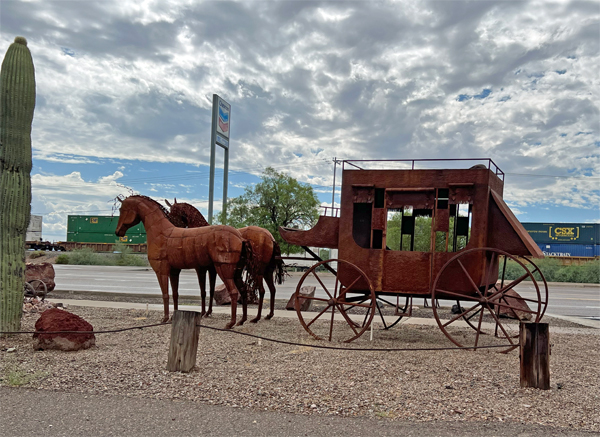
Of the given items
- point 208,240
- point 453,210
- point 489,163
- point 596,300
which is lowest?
point 596,300

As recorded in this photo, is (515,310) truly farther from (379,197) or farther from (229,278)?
(229,278)

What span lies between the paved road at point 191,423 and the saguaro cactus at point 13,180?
3.42 m

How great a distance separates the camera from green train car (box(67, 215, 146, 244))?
60031 millimetres

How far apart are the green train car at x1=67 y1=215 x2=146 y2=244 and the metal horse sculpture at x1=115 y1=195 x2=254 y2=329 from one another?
5148cm

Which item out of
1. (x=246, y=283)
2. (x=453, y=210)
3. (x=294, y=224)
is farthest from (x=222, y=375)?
(x=294, y=224)

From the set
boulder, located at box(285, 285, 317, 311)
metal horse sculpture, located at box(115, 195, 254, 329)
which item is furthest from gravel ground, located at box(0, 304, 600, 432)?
boulder, located at box(285, 285, 317, 311)

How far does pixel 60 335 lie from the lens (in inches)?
276

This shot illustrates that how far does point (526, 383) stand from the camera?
18.6 feet

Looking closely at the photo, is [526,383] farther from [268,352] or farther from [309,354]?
[268,352]

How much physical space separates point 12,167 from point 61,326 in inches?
108

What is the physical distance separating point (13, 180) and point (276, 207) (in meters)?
22.7

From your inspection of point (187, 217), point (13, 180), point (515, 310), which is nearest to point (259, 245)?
point (187, 217)

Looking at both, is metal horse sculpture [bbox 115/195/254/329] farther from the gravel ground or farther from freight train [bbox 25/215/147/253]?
freight train [bbox 25/215/147/253]

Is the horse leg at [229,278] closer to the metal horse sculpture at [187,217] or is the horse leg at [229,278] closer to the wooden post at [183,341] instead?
the metal horse sculpture at [187,217]
